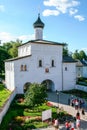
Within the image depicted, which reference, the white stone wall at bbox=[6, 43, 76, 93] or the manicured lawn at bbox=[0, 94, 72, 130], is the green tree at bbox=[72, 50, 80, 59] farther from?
the manicured lawn at bbox=[0, 94, 72, 130]

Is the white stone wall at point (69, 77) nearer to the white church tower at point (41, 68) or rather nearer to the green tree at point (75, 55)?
the white church tower at point (41, 68)

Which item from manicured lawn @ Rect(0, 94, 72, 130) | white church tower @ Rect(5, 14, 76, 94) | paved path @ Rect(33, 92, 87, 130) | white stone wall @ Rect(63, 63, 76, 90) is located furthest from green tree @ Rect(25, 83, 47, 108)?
white stone wall @ Rect(63, 63, 76, 90)

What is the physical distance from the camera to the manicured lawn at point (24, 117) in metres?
24.5

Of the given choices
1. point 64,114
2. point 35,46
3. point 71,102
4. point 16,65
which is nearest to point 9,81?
point 16,65

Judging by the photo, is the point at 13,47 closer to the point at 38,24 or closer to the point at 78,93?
the point at 38,24

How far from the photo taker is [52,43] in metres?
44.6

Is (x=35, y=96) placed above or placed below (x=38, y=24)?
below

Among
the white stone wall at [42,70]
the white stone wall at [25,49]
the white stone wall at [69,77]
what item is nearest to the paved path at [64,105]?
the white stone wall at [42,70]

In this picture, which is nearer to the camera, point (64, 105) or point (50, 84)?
point (64, 105)

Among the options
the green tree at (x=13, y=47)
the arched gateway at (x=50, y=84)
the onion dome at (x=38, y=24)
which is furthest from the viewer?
the green tree at (x=13, y=47)

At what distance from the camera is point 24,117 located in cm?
2752

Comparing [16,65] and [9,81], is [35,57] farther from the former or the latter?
[9,81]

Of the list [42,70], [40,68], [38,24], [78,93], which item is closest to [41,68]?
[40,68]

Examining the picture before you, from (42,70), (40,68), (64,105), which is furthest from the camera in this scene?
(42,70)
